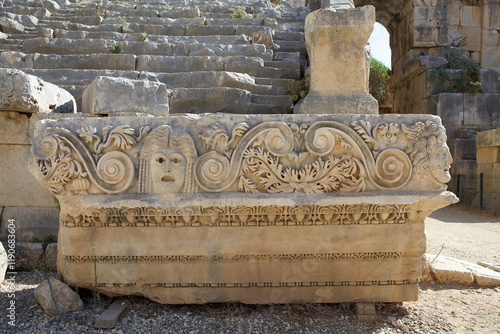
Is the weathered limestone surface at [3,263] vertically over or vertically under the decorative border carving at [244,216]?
under

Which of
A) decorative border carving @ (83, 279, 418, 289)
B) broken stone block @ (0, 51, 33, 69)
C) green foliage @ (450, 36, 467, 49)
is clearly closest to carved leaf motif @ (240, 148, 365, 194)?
decorative border carving @ (83, 279, 418, 289)

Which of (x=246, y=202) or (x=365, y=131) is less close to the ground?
(x=365, y=131)

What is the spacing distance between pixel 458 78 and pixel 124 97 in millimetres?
8767

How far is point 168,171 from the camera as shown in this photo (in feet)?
8.04

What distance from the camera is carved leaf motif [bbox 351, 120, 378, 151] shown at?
2465 mm

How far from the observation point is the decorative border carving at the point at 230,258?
2.56 m

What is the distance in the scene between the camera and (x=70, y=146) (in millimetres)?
2434

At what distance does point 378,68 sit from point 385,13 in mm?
1715

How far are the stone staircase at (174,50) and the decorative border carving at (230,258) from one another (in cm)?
369

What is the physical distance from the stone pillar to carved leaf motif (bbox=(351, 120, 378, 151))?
1323mm

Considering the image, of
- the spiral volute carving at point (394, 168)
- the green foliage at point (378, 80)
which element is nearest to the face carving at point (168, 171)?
the spiral volute carving at point (394, 168)

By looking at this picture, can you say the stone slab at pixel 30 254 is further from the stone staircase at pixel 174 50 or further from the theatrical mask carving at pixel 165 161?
the stone staircase at pixel 174 50

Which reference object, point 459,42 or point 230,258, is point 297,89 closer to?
point 230,258

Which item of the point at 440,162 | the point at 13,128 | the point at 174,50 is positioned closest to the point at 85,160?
the point at 13,128
